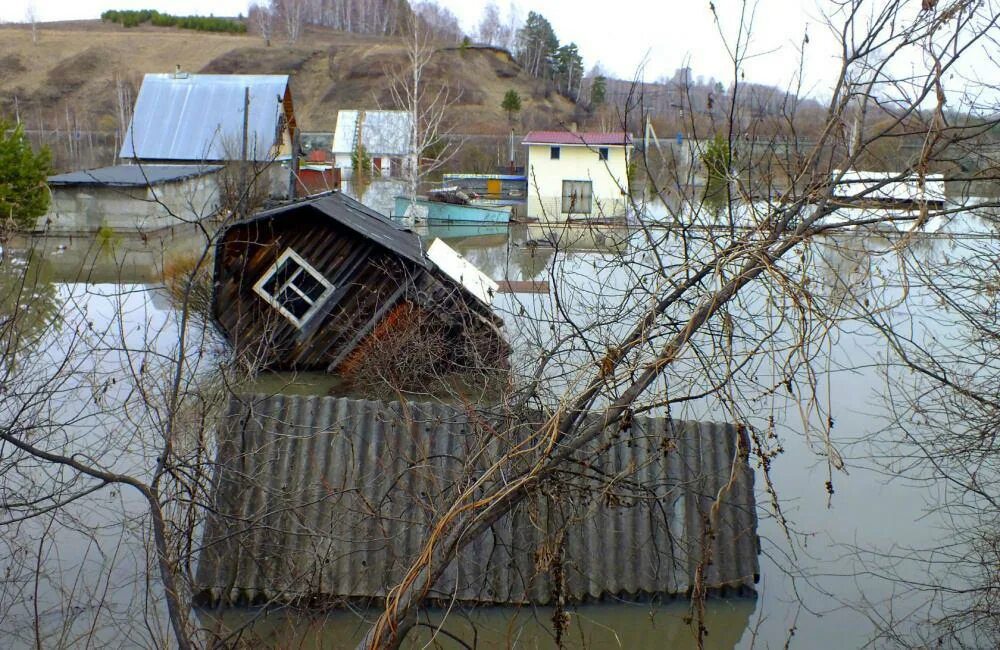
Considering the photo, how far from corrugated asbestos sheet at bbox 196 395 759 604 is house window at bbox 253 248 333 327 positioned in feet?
22.3

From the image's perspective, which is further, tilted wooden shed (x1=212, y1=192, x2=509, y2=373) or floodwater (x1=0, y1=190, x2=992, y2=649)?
tilted wooden shed (x1=212, y1=192, x2=509, y2=373)

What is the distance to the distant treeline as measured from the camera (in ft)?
341

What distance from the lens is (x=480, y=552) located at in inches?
247

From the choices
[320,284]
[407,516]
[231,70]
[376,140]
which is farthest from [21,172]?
[231,70]

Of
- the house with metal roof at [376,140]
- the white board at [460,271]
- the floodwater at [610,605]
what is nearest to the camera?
the floodwater at [610,605]

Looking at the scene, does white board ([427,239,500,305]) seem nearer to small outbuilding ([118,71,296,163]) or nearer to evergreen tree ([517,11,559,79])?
small outbuilding ([118,71,296,163])

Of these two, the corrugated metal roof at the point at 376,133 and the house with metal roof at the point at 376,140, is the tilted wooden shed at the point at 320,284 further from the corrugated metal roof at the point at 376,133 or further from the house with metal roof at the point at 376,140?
the corrugated metal roof at the point at 376,133

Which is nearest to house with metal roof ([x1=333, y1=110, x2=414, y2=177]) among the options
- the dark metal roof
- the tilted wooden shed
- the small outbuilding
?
the small outbuilding

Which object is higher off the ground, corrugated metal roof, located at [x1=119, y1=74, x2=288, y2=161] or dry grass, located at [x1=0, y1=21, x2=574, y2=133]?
dry grass, located at [x1=0, y1=21, x2=574, y2=133]

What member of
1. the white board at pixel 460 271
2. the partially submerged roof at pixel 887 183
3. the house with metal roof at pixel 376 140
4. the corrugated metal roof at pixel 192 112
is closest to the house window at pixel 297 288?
the white board at pixel 460 271

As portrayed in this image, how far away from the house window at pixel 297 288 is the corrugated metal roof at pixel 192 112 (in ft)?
90.6

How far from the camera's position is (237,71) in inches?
3314

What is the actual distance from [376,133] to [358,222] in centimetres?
3430

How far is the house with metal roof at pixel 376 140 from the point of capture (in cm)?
4505
